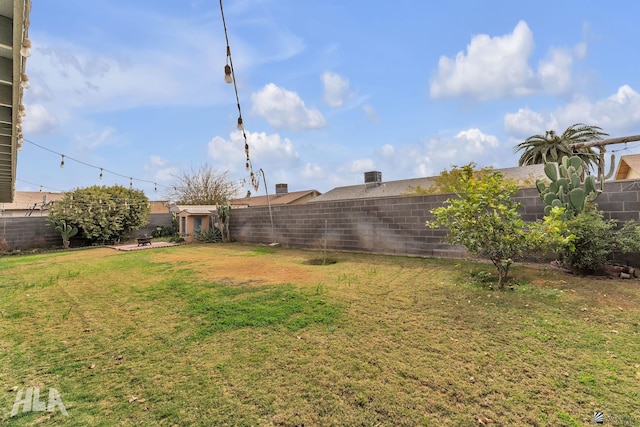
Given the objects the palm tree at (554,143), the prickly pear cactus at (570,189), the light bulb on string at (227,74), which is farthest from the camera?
the palm tree at (554,143)

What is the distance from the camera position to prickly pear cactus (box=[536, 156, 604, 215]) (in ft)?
16.6

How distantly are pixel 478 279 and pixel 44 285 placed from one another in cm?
861

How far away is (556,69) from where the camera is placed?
8742 millimetres

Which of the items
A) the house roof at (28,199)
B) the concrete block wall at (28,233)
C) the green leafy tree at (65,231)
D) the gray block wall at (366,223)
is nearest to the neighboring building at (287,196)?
the gray block wall at (366,223)

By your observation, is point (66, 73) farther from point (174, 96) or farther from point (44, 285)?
point (44, 285)

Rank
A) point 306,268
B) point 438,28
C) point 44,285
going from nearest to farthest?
point 44,285 → point 306,268 → point 438,28

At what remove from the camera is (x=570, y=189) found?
17.1 feet

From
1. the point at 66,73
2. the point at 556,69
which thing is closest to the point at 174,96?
the point at 66,73

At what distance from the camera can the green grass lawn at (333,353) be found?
6.63ft

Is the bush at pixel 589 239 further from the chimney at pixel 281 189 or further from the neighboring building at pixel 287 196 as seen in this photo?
the chimney at pixel 281 189

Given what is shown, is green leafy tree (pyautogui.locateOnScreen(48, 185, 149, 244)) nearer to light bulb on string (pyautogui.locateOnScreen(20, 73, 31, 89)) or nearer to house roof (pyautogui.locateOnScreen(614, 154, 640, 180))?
light bulb on string (pyautogui.locateOnScreen(20, 73, 31, 89))

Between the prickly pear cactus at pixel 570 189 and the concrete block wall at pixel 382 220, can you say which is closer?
the prickly pear cactus at pixel 570 189
